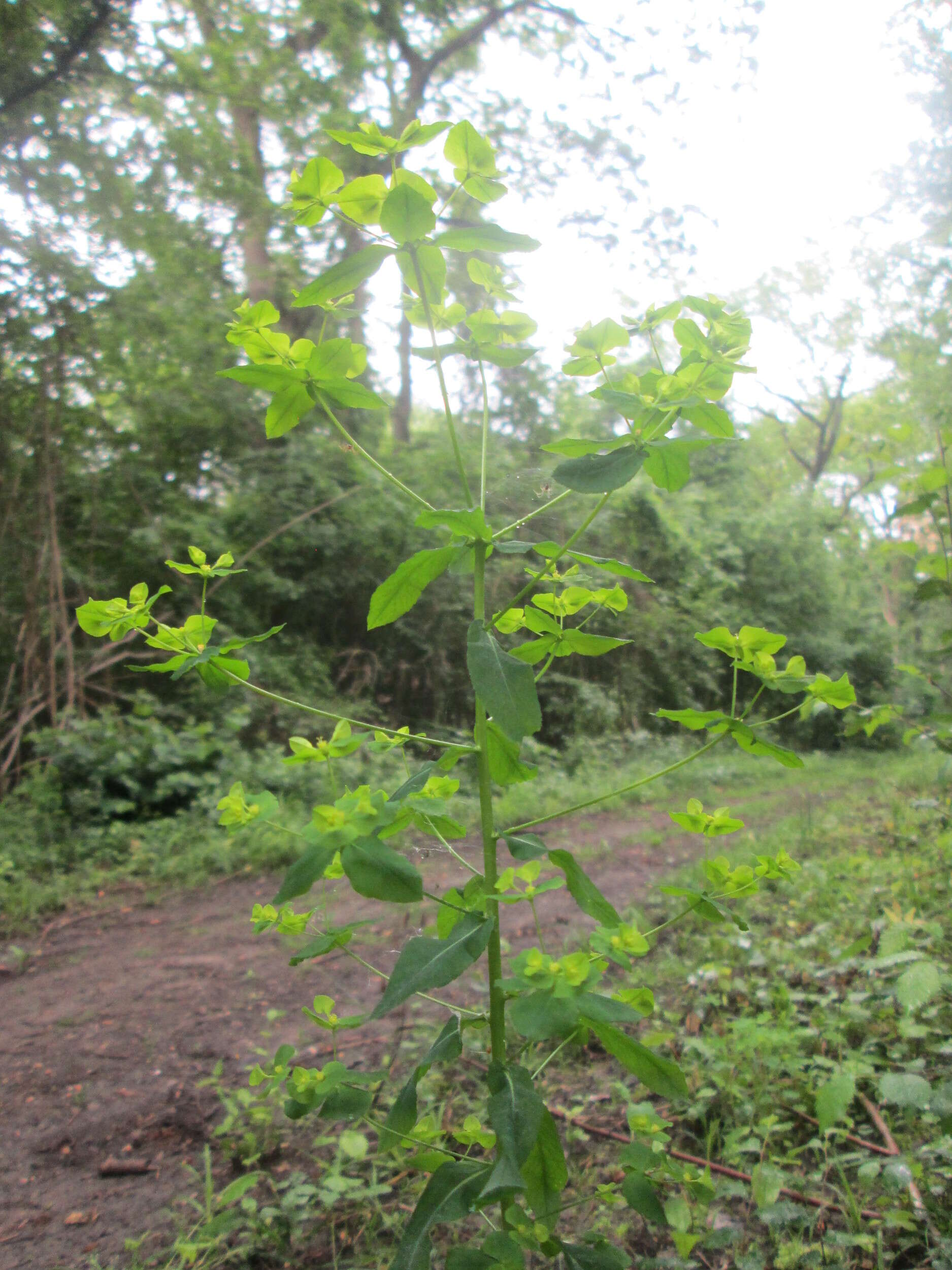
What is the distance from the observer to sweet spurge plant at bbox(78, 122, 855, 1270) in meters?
0.79

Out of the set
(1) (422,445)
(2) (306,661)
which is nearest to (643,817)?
(2) (306,661)

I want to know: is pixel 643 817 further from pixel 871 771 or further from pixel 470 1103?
pixel 470 1103

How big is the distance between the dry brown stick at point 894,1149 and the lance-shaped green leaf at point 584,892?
2.56 feet

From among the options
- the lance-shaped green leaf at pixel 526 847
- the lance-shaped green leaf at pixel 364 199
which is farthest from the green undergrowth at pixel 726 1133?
the lance-shaped green leaf at pixel 364 199

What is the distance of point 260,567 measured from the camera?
6.33 meters

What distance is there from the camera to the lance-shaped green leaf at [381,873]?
736mm

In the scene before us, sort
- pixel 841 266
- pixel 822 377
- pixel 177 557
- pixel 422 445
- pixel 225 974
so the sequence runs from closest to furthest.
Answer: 1. pixel 225 974
2. pixel 177 557
3. pixel 422 445
4. pixel 841 266
5. pixel 822 377

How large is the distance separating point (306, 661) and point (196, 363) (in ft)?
8.62

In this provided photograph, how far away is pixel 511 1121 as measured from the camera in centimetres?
80

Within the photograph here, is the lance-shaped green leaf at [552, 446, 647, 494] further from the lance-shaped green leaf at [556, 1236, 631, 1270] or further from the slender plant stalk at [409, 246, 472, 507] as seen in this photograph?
the lance-shaped green leaf at [556, 1236, 631, 1270]

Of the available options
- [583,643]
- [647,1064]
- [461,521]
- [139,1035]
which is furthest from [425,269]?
[139,1035]

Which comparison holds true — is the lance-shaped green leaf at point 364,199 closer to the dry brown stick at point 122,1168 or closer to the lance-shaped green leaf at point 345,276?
the lance-shaped green leaf at point 345,276

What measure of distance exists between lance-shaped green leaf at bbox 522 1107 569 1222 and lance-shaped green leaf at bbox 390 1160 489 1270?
6cm

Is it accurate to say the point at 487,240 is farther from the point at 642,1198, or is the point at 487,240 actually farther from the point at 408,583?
the point at 642,1198
